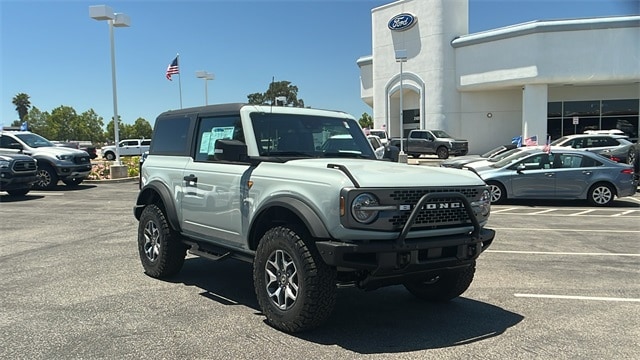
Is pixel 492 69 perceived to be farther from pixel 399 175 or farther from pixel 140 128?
pixel 140 128

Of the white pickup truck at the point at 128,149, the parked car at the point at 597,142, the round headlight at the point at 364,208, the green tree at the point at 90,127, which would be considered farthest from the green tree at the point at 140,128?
the round headlight at the point at 364,208

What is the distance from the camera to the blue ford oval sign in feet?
126

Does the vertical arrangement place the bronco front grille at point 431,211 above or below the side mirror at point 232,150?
below

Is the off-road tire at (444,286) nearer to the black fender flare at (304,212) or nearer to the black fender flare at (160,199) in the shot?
the black fender flare at (304,212)

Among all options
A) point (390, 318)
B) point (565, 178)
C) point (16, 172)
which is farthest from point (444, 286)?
point (16, 172)

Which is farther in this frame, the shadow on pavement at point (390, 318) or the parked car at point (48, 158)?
the parked car at point (48, 158)

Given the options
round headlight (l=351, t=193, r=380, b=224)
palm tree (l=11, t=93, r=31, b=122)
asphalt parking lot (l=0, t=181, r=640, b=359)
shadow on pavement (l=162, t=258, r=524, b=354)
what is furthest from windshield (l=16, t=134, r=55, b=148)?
palm tree (l=11, t=93, r=31, b=122)

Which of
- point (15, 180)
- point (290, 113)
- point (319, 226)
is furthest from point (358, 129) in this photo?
point (15, 180)

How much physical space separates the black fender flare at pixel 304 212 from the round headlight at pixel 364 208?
29 centimetres

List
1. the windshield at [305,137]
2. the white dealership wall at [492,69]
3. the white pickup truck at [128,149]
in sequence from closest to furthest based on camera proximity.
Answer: the windshield at [305,137] < the white dealership wall at [492,69] < the white pickup truck at [128,149]

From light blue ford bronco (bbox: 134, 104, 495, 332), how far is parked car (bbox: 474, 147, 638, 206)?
29.6 ft

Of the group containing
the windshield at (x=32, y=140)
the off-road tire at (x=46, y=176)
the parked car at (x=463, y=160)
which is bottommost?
the off-road tire at (x=46, y=176)

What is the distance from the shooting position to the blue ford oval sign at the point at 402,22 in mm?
38500

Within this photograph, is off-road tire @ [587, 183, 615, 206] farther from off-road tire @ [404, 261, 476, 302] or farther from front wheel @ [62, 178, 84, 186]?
front wheel @ [62, 178, 84, 186]
